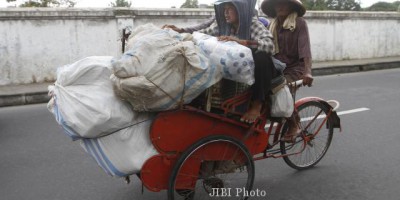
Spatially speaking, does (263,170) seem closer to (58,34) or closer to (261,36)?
(261,36)

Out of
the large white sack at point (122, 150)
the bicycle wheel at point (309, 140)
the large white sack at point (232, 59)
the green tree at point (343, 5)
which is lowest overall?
the bicycle wheel at point (309, 140)

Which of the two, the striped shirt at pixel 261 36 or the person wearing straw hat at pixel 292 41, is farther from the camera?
the person wearing straw hat at pixel 292 41

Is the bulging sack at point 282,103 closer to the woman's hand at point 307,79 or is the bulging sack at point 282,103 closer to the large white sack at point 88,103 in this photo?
the woman's hand at point 307,79

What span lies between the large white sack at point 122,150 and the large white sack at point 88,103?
0.05 meters

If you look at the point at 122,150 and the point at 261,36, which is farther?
the point at 261,36

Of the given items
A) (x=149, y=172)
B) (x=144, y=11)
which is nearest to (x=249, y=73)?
(x=149, y=172)

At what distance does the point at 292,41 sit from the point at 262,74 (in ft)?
2.67

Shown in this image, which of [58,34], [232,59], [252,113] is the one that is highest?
[58,34]

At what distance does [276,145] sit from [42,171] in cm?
224

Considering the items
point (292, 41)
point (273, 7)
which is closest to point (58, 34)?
point (273, 7)

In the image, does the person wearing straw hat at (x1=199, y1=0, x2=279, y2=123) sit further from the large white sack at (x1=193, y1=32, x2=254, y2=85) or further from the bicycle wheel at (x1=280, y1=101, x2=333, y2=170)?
the bicycle wheel at (x1=280, y1=101, x2=333, y2=170)

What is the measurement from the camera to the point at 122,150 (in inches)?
109

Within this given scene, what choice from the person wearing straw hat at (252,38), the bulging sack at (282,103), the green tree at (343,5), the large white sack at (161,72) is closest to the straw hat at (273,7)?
the person wearing straw hat at (252,38)

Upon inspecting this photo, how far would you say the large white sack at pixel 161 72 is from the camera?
8.38ft
